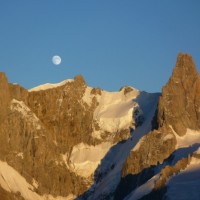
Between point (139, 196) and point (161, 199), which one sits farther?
point (139, 196)

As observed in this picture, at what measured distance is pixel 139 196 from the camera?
172250mm

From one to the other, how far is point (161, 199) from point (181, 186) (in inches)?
194

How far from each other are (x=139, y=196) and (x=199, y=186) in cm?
2228

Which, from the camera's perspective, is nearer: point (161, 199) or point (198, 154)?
point (161, 199)

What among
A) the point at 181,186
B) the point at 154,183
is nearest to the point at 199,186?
the point at 181,186

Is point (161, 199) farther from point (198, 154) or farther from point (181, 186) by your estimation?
point (198, 154)

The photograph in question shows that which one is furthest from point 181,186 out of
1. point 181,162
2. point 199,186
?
point 181,162

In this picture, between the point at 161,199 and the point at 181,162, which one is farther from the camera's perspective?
the point at 181,162

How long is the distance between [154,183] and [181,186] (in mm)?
13457

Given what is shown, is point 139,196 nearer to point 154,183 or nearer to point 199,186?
point 154,183

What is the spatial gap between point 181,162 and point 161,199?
1922 centimetres

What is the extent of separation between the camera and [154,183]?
167 m

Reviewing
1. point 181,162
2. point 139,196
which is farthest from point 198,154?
point 139,196

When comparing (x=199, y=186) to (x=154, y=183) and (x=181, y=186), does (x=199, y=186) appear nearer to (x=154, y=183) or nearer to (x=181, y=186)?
(x=181, y=186)
